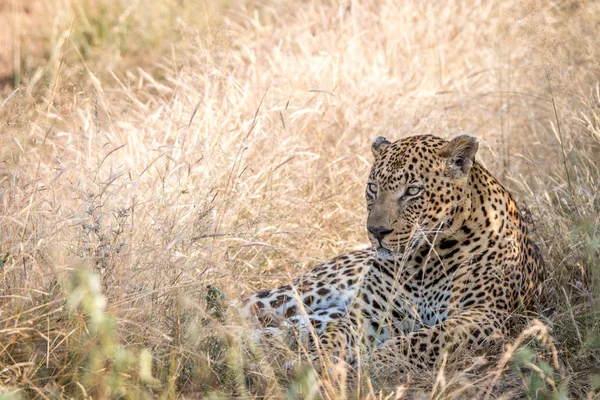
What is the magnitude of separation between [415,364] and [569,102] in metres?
4.03

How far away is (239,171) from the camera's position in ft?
22.6

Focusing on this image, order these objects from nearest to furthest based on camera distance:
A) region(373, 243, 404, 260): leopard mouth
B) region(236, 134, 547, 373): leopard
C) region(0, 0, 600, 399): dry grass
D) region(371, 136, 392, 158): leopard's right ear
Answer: region(0, 0, 600, 399): dry grass → region(236, 134, 547, 373): leopard → region(373, 243, 404, 260): leopard mouth → region(371, 136, 392, 158): leopard's right ear

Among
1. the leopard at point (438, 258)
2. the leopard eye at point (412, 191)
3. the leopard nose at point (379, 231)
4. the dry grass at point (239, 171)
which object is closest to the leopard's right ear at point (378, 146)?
the leopard at point (438, 258)

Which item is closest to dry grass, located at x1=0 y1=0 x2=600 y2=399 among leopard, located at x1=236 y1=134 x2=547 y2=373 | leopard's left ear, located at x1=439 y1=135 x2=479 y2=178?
leopard, located at x1=236 y1=134 x2=547 y2=373

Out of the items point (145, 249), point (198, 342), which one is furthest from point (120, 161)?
point (198, 342)

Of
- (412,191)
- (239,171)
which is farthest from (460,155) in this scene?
(239,171)

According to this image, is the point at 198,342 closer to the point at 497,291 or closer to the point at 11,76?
the point at 497,291

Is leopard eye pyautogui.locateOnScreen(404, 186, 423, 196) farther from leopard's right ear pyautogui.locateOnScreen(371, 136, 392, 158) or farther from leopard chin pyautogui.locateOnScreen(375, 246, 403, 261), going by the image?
leopard's right ear pyautogui.locateOnScreen(371, 136, 392, 158)

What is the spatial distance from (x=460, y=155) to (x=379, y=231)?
0.62 metres

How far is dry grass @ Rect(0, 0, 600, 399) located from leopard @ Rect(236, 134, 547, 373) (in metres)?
0.26

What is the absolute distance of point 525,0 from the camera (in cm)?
577

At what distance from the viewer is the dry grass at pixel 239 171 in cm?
417

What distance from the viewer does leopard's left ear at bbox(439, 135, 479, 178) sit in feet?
17.1

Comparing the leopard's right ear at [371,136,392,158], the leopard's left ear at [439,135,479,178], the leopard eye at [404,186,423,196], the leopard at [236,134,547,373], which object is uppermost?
the leopard's left ear at [439,135,479,178]
